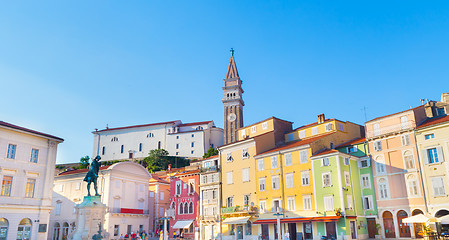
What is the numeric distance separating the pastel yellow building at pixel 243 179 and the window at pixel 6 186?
2350 cm

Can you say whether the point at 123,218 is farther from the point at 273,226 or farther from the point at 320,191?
the point at 320,191

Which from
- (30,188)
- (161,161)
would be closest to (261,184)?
(30,188)

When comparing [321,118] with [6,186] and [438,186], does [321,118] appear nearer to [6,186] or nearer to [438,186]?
[438,186]

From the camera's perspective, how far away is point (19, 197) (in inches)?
1503

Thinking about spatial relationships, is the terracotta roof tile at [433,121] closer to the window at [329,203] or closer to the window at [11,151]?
the window at [329,203]

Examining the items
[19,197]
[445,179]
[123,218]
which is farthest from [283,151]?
[19,197]

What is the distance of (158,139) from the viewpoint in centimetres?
12188

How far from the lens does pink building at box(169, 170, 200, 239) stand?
5159 cm

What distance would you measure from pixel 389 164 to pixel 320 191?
731cm

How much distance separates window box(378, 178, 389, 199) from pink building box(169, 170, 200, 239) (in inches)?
929

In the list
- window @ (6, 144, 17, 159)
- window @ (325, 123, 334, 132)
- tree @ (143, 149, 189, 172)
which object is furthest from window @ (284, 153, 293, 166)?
tree @ (143, 149, 189, 172)

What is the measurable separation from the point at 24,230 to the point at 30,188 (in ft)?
13.8

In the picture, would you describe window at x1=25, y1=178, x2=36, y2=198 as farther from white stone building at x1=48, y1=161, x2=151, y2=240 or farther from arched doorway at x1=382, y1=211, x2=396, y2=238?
arched doorway at x1=382, y1=211, x2=396, y2=238

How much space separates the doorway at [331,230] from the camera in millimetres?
37366
